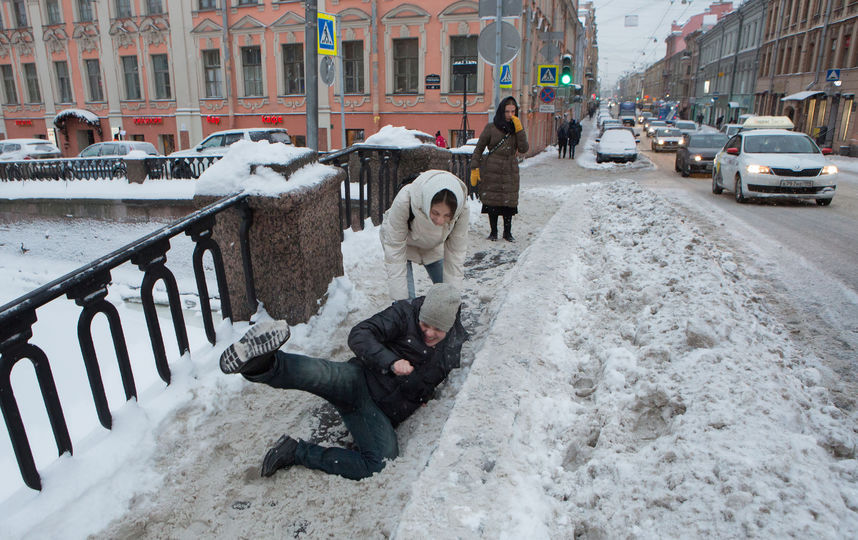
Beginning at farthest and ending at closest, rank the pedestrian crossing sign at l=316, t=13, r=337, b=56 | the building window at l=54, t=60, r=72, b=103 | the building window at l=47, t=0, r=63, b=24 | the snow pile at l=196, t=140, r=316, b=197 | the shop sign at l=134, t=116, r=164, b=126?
the building window at l=54, t=60, r=72, b=103 → the building window at l=47, t=0, r=63, b=24 → the shop sign at l=134, t=116, r=164, b=126 → the pedestrian crossing sign at l=316, t=13, r=337, b=56 → the snow pile at l=196, t=140, r=316, b=197

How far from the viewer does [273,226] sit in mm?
3650

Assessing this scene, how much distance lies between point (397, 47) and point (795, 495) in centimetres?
2337

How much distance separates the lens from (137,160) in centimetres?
1189

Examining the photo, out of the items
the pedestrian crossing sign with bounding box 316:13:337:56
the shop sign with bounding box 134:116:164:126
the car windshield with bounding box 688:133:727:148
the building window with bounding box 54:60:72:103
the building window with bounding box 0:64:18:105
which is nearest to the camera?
the pedestrian crossing sign with bounding box 316:13:337:56

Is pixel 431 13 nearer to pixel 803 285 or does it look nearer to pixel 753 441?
pixel 803 285

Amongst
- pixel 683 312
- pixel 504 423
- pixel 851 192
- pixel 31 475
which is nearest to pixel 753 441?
pixel 504 423

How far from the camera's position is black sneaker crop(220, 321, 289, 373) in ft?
7.81

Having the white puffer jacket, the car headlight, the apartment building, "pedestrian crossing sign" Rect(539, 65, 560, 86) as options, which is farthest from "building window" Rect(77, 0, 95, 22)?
the white puffer jacket

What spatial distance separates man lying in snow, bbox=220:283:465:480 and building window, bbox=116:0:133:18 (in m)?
30.1

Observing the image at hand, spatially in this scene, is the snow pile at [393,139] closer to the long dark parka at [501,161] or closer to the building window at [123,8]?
the long dark parka at [501,161]

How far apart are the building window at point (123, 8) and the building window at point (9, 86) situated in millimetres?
8967

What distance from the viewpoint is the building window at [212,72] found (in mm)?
25266

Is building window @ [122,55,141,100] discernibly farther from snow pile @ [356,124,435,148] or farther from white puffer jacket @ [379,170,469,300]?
white puffer jacket @ [379,170,469,300]

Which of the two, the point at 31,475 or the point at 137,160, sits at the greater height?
the point at 137,160
